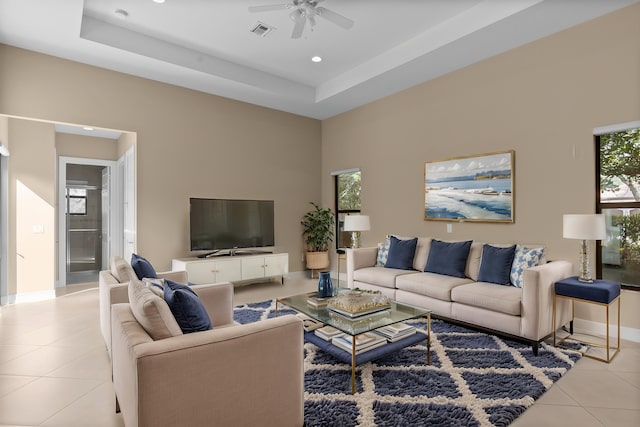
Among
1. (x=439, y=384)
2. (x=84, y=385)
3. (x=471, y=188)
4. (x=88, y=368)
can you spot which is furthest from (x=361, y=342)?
(x=471, y=188)

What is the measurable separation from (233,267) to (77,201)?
12.8 ft

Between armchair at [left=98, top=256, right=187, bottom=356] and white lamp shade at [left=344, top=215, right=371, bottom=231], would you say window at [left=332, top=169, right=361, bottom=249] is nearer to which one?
white lamp shade at [left=344, top=215, right=371, bottom=231]

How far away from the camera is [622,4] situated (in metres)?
3.18

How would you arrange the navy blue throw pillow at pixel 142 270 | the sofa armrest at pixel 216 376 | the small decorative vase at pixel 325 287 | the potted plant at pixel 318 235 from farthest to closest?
the potted plant at pixel 318 235, the small decorative vase at pixel 325 287, the navy blue throw pillow at pixel 142 270, the sofa armrest at pixel 216 376

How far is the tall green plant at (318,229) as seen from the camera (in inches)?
254

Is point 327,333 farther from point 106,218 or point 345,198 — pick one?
point 106,218

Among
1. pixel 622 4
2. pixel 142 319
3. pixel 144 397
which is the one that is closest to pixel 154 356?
pixel 144 397

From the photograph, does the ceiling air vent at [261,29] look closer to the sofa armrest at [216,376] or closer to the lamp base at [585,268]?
the sofa armrest at [216,376]

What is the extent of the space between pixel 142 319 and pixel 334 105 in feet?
16.7

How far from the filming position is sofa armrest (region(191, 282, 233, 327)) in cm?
272

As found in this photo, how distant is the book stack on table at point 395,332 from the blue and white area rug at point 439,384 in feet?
0.80

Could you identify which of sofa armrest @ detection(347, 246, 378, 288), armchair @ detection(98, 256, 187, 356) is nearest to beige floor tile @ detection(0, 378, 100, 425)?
armchair @ detection(98, 256, 187, 356)

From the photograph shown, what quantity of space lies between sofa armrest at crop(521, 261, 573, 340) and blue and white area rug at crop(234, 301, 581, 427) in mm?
190

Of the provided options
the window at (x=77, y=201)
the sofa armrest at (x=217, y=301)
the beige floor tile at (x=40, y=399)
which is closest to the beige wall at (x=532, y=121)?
the sofa armrest at (x=217, y=301)
